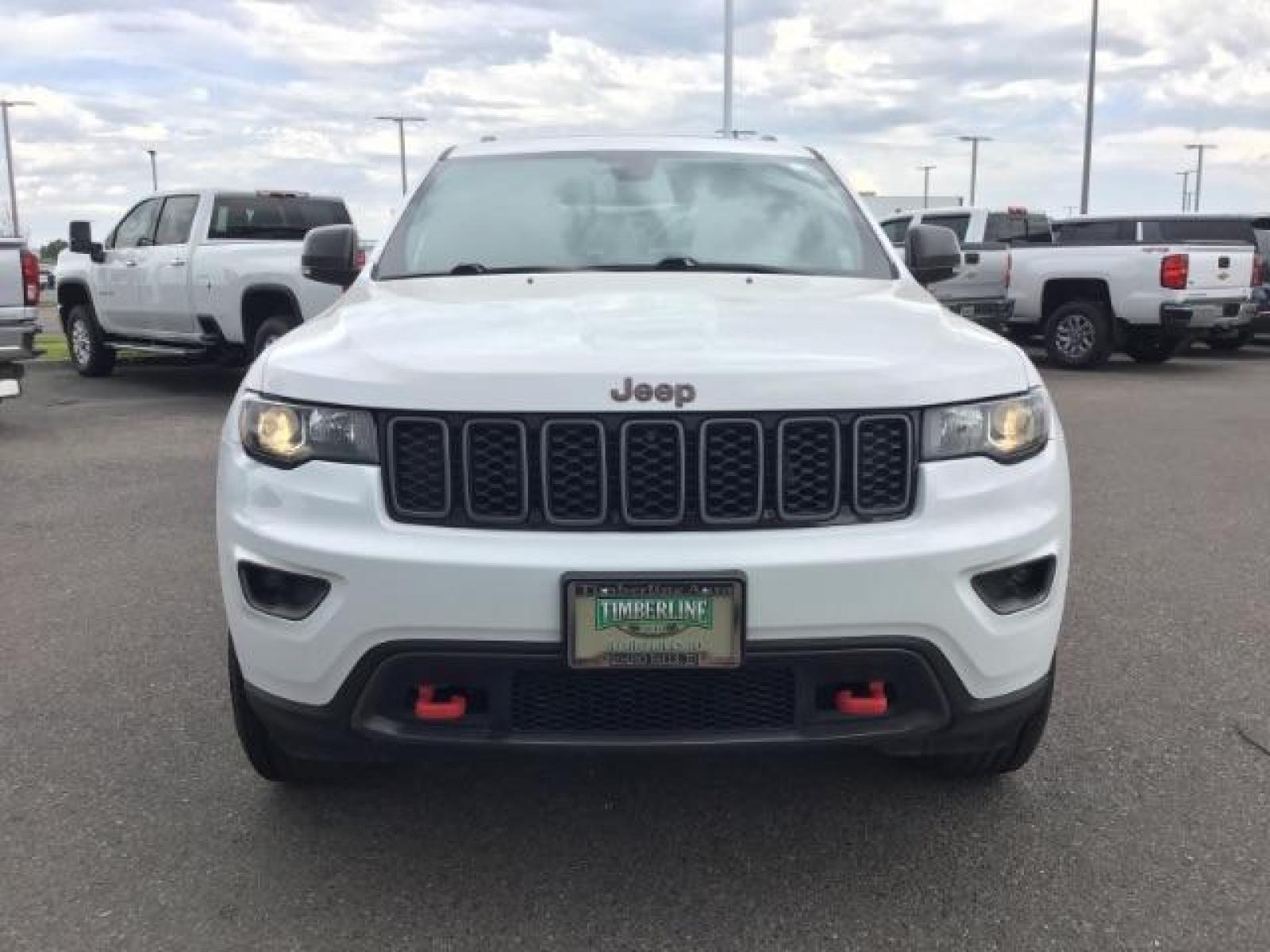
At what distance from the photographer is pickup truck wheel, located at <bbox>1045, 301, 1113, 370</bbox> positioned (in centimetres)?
1455

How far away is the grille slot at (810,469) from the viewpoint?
2.57 m

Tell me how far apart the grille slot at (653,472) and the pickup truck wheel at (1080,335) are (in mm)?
13221

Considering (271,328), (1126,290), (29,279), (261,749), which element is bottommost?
(1126,290)

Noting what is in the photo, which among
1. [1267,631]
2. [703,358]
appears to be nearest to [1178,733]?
[1267,631]

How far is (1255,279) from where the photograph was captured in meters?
15.0

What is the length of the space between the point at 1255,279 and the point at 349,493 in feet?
49.5

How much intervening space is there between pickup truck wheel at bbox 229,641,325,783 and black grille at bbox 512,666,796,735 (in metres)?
0.73

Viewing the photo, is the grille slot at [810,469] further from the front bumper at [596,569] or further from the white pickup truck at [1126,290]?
the white pickup truck at [1126,290]

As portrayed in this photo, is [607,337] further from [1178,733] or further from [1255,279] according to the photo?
[1255,279]

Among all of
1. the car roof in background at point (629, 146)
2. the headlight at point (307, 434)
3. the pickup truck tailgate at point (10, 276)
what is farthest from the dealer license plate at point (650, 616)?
the pickup truck tailgate at point (10, 276)

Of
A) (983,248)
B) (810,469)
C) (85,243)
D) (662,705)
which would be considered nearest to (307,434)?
(662,705)

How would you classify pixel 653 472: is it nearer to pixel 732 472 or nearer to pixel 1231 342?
pixel 732 472

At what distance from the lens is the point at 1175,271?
1379cm

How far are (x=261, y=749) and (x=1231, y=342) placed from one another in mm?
17410
